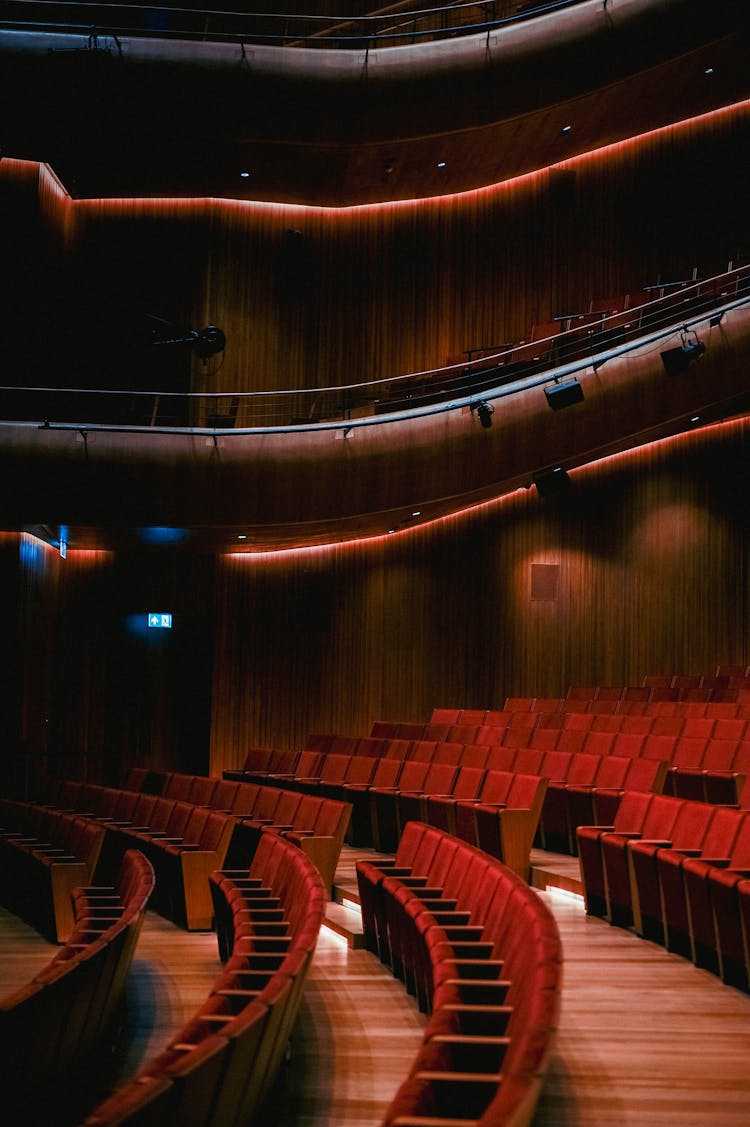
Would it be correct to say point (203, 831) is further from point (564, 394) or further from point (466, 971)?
point (564, 394)

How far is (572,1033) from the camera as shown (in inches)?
90.8

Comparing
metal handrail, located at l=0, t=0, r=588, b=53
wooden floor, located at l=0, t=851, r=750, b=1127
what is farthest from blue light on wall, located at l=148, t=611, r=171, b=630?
wooden floor, located at l=0, t=851, r=750, b=1127

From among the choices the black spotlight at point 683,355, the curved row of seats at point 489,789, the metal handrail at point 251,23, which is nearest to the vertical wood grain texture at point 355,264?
the metal handrail at point 251,23

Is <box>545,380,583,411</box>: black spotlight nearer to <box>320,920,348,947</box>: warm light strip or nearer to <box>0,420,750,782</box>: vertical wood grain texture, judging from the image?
<box>0,420,750,782</box>: vertical wood grain texture

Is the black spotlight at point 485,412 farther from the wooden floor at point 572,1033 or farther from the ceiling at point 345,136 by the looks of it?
the wooden floor at point 572,1033

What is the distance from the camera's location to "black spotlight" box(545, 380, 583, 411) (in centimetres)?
600

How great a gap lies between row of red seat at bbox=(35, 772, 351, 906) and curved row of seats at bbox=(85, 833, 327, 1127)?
98cm

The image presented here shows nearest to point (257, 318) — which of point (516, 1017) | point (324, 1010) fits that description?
point (324, 1010)

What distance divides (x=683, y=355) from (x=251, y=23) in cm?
360

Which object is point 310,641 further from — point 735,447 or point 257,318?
point 735,447

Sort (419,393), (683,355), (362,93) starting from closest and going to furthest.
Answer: (683,355)
(362,93)
(419,393)

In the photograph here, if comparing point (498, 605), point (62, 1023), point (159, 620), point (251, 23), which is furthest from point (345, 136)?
point (62, 1023)

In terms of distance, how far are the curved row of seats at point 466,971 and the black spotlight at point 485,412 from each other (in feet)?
11.0

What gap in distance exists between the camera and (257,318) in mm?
8070
